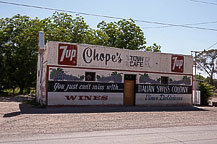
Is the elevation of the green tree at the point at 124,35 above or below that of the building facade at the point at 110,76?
above

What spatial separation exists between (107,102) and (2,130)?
35.8ft

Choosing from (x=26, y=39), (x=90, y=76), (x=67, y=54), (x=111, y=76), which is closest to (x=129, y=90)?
(x=111, y=76)

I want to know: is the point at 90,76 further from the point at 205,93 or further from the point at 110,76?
the point at 205,93

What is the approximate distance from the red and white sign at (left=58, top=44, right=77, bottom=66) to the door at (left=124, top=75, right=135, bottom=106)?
4705 mm

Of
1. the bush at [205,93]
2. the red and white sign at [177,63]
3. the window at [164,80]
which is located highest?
the red and white sign at [177,63]

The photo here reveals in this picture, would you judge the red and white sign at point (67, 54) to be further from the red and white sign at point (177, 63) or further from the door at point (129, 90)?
the red and white sign at point (177, 63)

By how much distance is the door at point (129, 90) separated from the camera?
69.5ft

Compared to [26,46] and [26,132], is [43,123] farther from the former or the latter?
[26,46]

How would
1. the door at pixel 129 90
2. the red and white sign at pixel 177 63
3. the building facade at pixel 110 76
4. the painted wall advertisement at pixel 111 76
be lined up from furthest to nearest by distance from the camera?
the red and white sign at pixel 177 63
the door at pixel 129 90
the painted wall advertisement at pixel 111 76
the building facade at pixel 110 76

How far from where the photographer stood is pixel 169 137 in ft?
29.6

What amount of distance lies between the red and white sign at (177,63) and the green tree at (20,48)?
16.2 m

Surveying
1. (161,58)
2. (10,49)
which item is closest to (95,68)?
(161,58)

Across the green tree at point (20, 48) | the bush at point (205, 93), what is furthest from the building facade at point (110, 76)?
the green tree at point (20, 48)

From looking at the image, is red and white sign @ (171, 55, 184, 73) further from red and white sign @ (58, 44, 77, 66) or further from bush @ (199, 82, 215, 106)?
red and white sign @ (58, 44, 77, 66)
